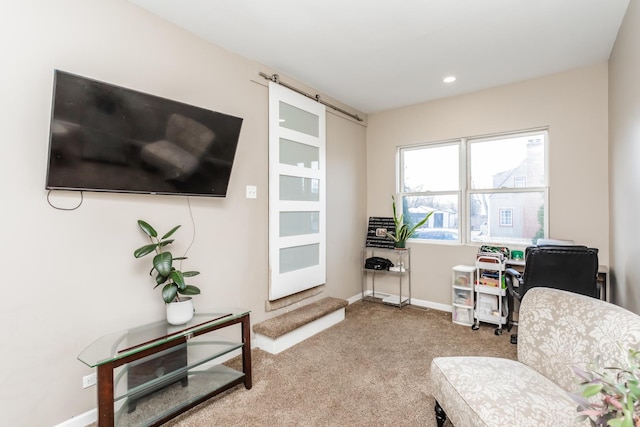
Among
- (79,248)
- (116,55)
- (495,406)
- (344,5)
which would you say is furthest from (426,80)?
(79,248)

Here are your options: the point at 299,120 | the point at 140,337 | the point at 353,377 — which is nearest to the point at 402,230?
the point at 299,120

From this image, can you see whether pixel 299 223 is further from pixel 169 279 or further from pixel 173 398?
pixel 173 398

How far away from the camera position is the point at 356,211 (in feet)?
14.6

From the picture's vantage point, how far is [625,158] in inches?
92.4

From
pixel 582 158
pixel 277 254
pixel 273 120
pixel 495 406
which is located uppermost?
pixel 273 120

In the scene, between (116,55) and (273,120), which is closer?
(116,55)

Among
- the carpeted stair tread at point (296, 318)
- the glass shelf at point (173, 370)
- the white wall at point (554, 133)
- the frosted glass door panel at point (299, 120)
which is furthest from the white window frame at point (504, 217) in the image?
the glass shelf at point (173, 370)

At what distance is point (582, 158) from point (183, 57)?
12.5ft

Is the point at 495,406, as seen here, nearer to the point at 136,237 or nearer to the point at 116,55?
the point at 136,237

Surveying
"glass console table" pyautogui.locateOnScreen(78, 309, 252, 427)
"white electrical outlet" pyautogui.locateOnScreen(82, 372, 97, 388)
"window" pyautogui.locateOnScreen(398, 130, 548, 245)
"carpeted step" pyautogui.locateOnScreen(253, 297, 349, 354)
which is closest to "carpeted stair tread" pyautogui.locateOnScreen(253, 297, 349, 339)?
"carpeted step" pyautogui.locateOnScreen(253, 297, 349, 354)

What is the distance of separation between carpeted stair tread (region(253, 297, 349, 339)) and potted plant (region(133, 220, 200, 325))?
2.85 ft

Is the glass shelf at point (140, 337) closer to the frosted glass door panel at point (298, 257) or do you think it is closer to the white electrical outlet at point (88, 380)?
the white electrical outlet at point (88, 380)

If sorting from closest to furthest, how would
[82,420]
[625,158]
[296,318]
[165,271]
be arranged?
[82,420] → [165,271] → [625,158] → [296,318]

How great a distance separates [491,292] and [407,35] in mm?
2677
